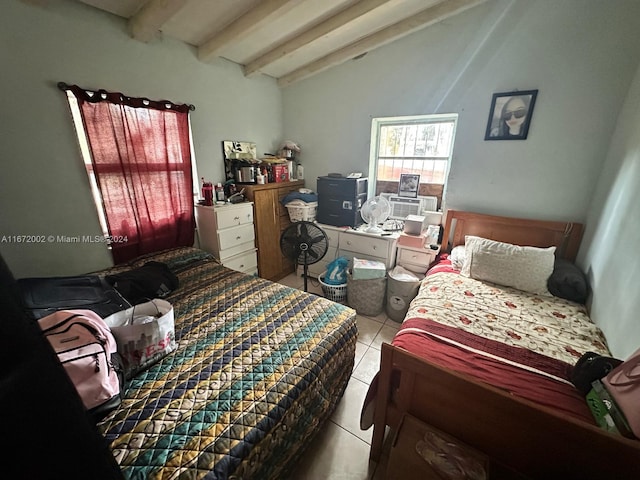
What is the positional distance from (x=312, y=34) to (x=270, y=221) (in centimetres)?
183

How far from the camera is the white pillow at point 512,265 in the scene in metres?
1.83

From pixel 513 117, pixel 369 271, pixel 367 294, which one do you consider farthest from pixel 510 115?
pixel 367 294

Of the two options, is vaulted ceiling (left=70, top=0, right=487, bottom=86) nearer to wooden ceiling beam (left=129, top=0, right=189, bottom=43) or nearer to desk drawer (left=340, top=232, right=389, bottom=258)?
wooden ceiling beam (left=129, top=0, right=189, bottom=43)

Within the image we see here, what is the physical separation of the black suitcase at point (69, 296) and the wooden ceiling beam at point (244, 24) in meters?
2.11

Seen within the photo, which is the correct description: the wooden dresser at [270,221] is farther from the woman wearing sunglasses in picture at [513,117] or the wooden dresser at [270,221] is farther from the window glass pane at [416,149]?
the woman wearing sunglasses in picture at [513,117]

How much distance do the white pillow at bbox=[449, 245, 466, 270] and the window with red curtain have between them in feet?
8.21

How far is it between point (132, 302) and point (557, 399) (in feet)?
7.58

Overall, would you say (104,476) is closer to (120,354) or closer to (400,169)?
(120,354)

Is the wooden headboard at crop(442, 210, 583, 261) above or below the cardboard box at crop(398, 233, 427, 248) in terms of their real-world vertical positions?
above

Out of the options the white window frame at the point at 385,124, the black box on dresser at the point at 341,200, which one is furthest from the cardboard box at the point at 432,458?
the white window frame at the point at 385,124

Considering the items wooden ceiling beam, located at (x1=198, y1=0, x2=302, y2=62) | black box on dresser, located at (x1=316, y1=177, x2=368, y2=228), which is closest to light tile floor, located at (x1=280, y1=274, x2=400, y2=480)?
black box on dresser, located at (x1=316, y1=177, x2=368, y2=228)

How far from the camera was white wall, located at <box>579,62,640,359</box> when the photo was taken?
1.22 m

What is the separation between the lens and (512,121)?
2.13 metres

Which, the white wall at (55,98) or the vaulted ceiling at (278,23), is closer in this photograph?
the white wall at (55,98)
